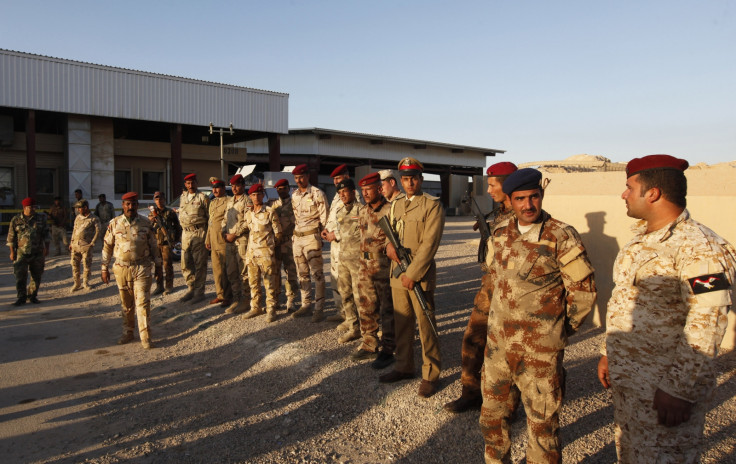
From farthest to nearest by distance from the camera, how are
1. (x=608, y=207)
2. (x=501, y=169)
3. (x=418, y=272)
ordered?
(x=608, y=207)
(x=501, y=169)
(x=418, y=272)

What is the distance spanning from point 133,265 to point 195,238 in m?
1.94

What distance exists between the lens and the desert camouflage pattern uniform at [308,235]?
22.0ft

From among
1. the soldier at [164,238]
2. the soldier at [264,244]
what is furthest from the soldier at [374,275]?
the soldier at [164,238]

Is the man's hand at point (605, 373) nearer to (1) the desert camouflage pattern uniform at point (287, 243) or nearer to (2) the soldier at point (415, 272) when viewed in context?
(2) the soldier at point (415, 272)

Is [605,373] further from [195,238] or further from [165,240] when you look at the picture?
[165,240]

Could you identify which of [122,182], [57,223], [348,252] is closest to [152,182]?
[122,182]

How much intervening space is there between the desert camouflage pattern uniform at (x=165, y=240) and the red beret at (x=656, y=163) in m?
8.57

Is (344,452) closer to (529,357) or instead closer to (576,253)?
(529,357)

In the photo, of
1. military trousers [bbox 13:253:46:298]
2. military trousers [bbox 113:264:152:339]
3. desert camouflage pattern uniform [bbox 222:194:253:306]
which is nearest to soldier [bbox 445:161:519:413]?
desert camouflage pattern uniform [bbox 222:194:253:306]

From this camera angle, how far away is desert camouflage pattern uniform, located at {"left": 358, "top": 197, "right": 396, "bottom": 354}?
16.2 feet

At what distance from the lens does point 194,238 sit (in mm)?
8422

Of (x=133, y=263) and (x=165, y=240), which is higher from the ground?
(x=165, y=240)

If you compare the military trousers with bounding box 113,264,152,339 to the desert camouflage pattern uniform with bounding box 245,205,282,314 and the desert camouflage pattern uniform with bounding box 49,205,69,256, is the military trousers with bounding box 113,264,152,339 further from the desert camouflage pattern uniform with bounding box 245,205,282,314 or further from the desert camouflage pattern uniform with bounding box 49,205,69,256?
the desert camouflage pattern uniform with bounding box 49,205,69,256

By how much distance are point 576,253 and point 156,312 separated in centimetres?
740
